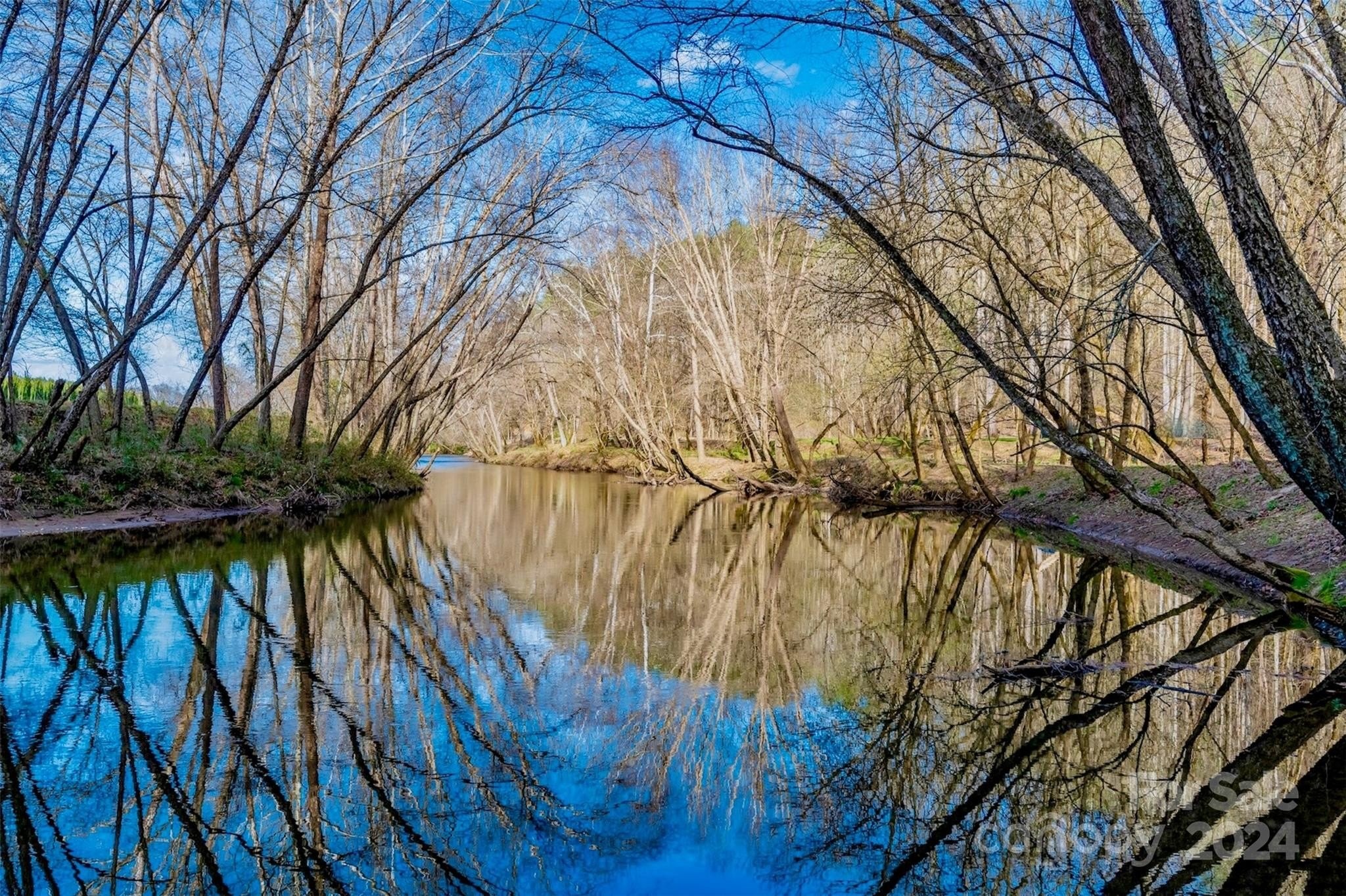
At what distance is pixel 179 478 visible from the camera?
Result: 13766 mm

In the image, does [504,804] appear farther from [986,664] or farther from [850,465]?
[850,465]

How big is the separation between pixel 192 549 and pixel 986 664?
9.12 metres

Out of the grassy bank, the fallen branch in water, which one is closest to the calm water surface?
the grassy bank

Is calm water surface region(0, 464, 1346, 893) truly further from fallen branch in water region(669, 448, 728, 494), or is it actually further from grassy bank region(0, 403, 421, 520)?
fallen branch in water region(669, 448, 728, 494)

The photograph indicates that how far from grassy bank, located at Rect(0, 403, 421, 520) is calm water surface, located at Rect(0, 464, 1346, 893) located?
3821 millimetres

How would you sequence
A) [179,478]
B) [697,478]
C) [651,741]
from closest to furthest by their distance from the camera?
1. [651,741]
2. [179,478]
3. [697,478]

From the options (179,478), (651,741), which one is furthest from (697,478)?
(651,741)

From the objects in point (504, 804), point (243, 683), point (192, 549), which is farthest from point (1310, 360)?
point (192, 549)

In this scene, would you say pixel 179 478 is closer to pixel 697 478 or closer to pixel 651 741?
pixel 651 741

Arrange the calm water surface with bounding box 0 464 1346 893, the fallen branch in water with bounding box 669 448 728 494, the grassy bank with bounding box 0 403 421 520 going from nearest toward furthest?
the calm water surface with bounding box 0 464 1346 893
the grassy bank with bounding box 0 403 421 520
the fallen branch in water with bounding box 669 448 728 494

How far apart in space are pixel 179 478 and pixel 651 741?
1244 cm

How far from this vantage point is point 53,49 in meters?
10.3

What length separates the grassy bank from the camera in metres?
11.6

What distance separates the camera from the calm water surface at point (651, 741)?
289 cm
